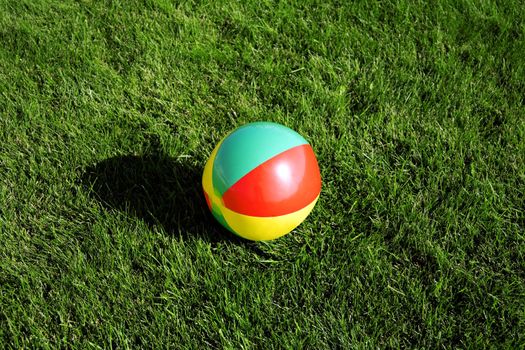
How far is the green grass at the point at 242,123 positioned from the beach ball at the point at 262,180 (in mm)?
321

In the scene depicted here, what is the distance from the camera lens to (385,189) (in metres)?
3.24

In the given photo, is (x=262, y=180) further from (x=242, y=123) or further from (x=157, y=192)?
(x=242, y=123)

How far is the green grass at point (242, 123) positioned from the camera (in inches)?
107

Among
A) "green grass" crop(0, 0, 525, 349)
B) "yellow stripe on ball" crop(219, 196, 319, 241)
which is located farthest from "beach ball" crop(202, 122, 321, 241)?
"green grass" crop(0, 0, 525, 349)

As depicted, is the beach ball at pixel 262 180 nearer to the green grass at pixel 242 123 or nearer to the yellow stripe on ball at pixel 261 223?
the yellow stripe on ball at pixel 261 223

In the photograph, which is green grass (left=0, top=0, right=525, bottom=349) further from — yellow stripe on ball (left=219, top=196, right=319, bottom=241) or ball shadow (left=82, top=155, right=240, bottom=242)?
yellow stripe on ball (left=219, top=196, right=319, bottom=241)

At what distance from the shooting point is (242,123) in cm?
359

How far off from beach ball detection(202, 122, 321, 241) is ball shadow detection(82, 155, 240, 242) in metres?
0.37

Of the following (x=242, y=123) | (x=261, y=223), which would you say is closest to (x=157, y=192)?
(x=242, y=123)

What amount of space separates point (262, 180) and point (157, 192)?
89 centimetres

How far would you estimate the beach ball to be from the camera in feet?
8.51

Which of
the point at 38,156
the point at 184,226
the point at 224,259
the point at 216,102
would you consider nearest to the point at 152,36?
the point at 216,102

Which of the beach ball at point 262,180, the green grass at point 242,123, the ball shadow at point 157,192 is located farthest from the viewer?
the ball shadow at point 157,192

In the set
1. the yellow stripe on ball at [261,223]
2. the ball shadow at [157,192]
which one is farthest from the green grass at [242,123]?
the yellow stripe on ball at [261,223]
